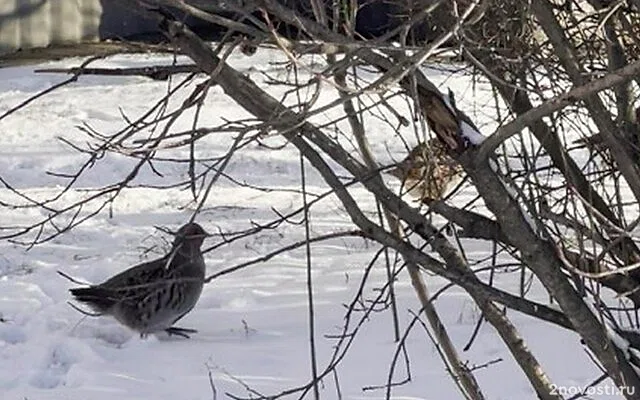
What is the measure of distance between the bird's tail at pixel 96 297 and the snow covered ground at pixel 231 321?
165 millimetres

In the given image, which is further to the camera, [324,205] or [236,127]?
[324,205]

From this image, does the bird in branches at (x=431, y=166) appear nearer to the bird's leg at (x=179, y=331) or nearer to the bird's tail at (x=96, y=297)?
the bird's tail at (x=96, y=297)

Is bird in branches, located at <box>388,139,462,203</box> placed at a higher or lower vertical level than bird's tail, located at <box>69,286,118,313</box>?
lower

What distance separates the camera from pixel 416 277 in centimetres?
367

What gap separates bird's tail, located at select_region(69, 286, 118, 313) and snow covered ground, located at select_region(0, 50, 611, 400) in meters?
0.17

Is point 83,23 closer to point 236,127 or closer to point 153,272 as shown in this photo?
point 153,272

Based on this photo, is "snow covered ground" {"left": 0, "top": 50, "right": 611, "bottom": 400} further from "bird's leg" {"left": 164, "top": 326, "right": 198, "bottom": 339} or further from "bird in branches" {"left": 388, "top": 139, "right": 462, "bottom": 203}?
"bird in branches" {"left": 388, "top": 139, "right": 462, "bottom": 203}

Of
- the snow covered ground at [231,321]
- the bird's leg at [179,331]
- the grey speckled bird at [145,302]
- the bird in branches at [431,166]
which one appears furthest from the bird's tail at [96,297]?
the bird in branches at [431,166]

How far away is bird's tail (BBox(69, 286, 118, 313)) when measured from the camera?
20.4 feet

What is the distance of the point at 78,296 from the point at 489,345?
192cm

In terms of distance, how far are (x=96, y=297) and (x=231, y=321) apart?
0.73 meters

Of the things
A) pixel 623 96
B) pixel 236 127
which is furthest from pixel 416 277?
pixel 236 127

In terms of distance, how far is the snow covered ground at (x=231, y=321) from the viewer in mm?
5539

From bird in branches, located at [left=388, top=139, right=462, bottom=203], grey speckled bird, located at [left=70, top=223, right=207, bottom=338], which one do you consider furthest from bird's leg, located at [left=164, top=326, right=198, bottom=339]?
bird in branches, located at [left=388, top=139, right=462, bottom=203]
